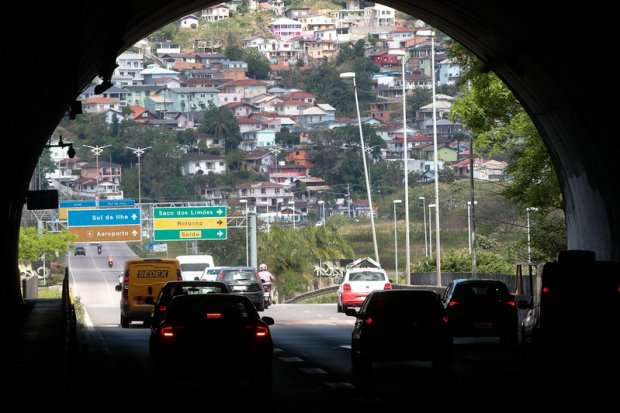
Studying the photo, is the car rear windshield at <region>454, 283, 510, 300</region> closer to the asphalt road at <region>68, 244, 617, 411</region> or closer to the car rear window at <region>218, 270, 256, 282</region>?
the asphalt road at <region>68, 244, 617, 411</region>

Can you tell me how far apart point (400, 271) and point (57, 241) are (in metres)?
30.6

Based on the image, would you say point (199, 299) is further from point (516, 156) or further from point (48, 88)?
point (516, 156)

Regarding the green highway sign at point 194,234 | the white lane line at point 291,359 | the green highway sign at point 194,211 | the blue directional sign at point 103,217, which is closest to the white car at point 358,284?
the white lane line at point 291,359

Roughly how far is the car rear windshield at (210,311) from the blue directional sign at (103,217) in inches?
2927

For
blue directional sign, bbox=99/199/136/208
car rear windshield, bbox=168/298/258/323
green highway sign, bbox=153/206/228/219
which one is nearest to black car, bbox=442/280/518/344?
car rear windshield, bbox=168/298/258/323

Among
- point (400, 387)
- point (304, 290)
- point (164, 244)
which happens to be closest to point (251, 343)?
point (400, 387)

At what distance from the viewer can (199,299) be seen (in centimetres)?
1986

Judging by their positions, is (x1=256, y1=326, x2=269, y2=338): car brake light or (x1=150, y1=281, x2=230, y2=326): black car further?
(x1=150, y1=281, x2=230, y2=326): black car

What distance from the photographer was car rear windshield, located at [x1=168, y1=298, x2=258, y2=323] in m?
A: 19.2

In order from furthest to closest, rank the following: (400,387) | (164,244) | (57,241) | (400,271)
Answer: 1. (164,244)
2. (400,271)
3. (57,241)
4. (400,387)

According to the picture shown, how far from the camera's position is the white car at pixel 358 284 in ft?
164

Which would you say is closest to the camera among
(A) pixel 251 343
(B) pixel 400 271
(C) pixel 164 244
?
(A) pixel 251 343

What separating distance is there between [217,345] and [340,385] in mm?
2237

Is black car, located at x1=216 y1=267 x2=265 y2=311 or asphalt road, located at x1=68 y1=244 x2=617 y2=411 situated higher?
black car, located at x1=216 y1=267 x2=265 y2=311
